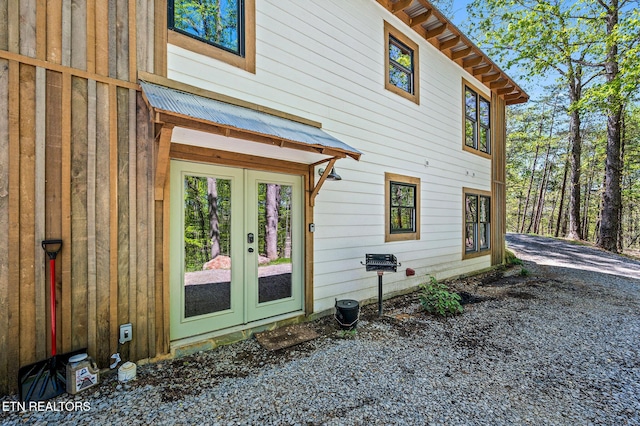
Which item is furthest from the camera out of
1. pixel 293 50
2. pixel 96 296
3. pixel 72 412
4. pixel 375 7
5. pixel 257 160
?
pixel 375 7

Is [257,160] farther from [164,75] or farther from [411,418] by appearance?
[411,418]

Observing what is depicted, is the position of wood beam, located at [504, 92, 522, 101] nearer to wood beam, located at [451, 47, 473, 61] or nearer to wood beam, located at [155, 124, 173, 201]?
wood beam, located at [451, 47, 473, 61]

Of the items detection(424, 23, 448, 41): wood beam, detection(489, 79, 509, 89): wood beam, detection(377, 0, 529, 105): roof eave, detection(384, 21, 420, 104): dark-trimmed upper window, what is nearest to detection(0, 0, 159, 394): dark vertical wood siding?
detection(384, 21, 420, 104): dark-trimmed upper window

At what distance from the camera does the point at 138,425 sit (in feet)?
6.82

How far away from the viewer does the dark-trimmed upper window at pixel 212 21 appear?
10.7ft

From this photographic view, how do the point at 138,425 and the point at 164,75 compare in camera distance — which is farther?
the point at 164,75

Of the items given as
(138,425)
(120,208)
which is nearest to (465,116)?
(120,208)

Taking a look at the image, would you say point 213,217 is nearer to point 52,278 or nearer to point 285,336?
point 52,278

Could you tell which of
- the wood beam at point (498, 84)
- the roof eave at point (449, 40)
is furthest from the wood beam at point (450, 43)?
the wood beam at point (498, 84)

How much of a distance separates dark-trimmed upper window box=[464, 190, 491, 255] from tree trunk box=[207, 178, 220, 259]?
6567 millimetres

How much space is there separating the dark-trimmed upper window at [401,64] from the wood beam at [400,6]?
31cm

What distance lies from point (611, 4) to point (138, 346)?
59.4 feet

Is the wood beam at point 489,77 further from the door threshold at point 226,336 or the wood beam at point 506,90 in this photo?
the door threshold at point 226,336

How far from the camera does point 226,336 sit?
11.3ft
